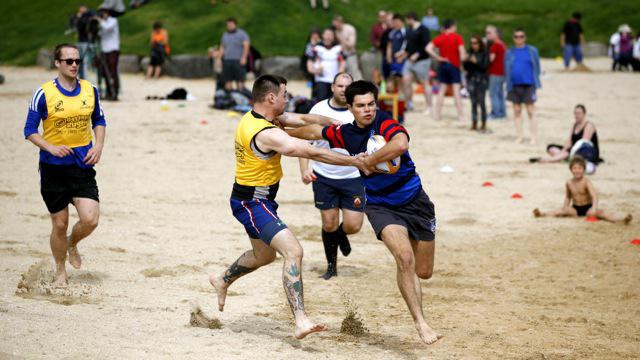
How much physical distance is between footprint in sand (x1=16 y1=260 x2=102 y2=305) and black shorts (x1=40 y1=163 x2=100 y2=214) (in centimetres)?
65

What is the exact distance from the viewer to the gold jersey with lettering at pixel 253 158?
7723 millimetres

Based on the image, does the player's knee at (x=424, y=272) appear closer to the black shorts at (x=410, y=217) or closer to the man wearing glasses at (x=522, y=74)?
the black shorts at (x=410, y=217)

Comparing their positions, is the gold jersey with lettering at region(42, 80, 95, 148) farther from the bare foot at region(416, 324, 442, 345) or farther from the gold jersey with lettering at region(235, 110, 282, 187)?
the bare foot at region(416, 324, 442, 345)

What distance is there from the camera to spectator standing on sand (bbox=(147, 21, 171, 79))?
2839 centimetres

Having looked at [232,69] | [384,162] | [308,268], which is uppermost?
[384,162]

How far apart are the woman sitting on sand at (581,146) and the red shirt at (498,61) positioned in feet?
16.2

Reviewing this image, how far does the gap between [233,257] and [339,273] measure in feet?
4.25

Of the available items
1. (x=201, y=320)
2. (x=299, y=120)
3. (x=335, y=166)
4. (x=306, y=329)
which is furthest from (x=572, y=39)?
(x=306, y=329)

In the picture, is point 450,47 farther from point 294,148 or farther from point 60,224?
point 294,148

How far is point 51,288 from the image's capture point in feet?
29.8

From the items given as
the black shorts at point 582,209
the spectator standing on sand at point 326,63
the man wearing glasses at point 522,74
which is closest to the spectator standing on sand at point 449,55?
the man wearing glasses at point 522,74

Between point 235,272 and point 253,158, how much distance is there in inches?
42.6

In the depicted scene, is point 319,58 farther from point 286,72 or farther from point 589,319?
point 589,319

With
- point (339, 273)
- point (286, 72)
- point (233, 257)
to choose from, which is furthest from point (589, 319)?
point (286, 72)
